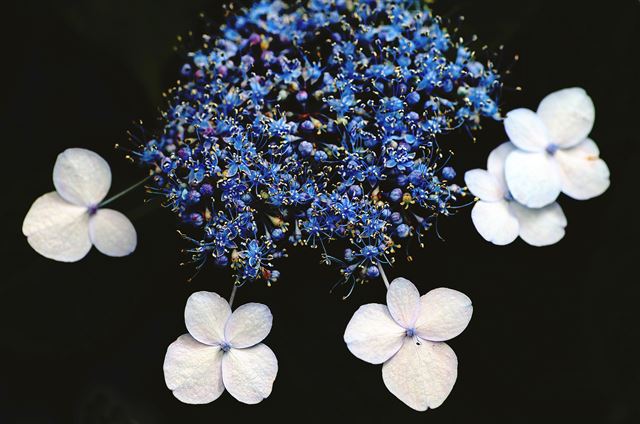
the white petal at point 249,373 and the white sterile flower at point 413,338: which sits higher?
the white sterile flower at point 413,338

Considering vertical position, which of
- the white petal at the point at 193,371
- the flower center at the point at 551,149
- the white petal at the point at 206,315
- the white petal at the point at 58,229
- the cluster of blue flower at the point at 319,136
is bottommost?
the white petal at the point at 193,371

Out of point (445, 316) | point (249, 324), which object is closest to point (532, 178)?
point (445, 316)

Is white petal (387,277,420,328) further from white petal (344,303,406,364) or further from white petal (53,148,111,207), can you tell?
white petal (53,148,111,207)

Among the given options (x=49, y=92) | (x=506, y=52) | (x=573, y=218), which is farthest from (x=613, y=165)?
(x=49, y=92)

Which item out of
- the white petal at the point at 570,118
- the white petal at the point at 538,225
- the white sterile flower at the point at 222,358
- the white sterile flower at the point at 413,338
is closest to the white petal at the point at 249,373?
the white sterile flower at the point at 222,358

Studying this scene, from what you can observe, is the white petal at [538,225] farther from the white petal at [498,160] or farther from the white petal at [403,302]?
the white petal at [403,302]

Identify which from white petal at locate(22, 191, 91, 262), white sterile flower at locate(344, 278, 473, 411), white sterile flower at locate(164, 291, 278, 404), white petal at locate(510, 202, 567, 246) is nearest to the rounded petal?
white sterile flower at locate(164, 291, 278, 404)

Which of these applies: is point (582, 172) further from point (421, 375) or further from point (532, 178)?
point (421, 375)

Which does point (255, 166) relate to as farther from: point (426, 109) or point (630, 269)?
point (630, 269)
